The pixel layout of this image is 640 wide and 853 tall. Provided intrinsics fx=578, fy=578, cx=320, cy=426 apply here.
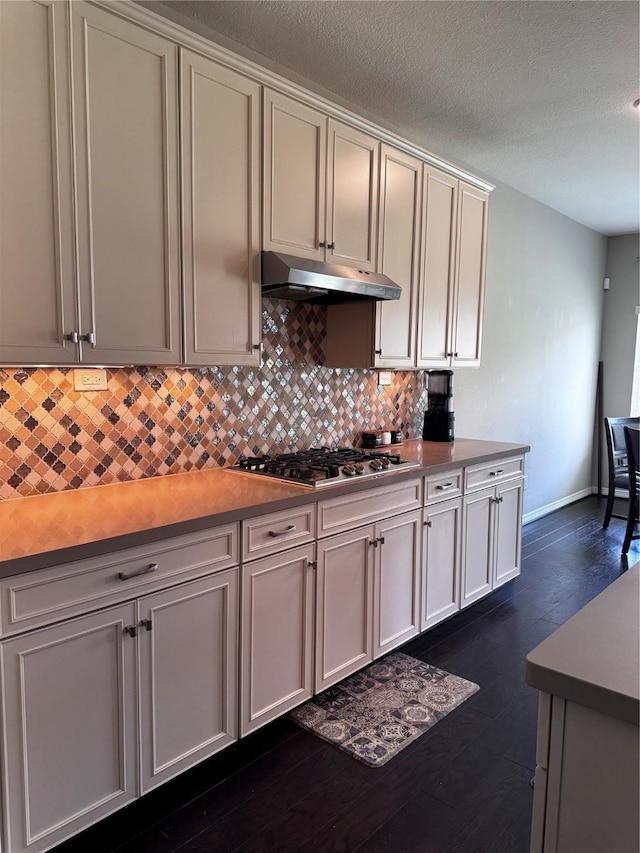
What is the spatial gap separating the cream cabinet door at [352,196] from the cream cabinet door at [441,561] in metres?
1.32

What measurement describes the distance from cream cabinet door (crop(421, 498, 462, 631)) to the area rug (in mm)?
332

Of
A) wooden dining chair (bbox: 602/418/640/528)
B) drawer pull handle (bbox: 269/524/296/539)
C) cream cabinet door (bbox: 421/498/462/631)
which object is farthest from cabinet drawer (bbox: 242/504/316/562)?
wooden dining chair (bbox: 602/418/640/528)

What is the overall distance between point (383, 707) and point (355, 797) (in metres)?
0.52

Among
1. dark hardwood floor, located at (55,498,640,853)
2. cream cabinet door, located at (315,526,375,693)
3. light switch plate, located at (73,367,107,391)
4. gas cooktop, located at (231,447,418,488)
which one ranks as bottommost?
dark hardwood floor, located at (55,498,640,853)

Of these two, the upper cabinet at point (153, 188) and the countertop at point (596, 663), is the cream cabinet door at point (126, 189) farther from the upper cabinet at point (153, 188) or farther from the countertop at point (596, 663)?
the countertop at point (596, 663)

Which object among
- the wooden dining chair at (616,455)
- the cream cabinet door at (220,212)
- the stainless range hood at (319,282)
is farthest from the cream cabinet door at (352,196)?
the wooden dining chair at (616,455)

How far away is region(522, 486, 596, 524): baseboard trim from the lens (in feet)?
17.5

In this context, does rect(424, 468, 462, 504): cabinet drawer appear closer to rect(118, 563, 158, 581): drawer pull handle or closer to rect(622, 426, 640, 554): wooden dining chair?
rect(118, 563, 158, 581): drawer pull handle

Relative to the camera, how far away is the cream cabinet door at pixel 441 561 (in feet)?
9.68

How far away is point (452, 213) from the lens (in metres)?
3.40

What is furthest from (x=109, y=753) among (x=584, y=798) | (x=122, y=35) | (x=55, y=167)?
(x=122, y=35)

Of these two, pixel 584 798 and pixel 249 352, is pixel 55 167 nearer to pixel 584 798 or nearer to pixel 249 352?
pixel 249 352

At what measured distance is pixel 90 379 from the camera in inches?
85.6

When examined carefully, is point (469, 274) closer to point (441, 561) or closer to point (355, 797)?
point (441, 561)
